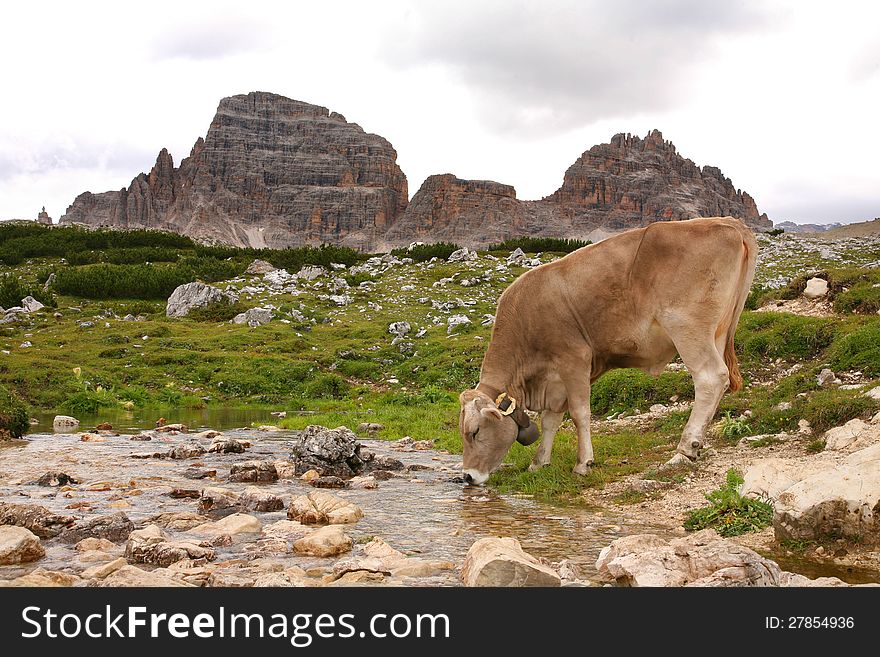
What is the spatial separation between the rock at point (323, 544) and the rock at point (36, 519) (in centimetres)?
267

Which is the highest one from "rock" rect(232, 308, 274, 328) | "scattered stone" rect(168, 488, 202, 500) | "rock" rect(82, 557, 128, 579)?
"rock" rect(232, 308, 274, 328)

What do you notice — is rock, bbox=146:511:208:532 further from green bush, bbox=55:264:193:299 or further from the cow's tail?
green bush, bbox=55:264:193:299

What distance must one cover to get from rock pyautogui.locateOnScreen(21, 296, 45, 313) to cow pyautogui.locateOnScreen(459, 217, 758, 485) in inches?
1302

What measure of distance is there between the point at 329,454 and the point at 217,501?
9.66 feet

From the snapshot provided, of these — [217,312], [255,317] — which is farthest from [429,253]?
[255,317]

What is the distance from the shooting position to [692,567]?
4.96 m

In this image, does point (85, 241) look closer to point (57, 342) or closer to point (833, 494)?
point (57, 342)

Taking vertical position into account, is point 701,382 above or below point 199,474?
above

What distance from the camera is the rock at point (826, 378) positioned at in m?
11.7

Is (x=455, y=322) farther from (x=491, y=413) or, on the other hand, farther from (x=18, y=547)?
(x=18, y=547)

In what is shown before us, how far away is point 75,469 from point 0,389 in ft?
26.2

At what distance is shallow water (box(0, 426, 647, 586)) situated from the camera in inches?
258

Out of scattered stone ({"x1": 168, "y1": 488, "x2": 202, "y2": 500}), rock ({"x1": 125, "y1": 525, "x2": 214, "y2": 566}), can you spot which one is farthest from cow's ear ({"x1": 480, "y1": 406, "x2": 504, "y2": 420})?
rock ({"x1": 125, "y1": 525, "x2": 214, "y2": 566})
